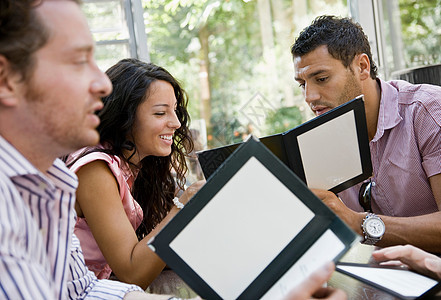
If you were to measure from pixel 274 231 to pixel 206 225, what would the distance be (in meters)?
0.12

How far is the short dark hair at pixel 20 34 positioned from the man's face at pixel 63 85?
1 cm

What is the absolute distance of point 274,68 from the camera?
11.8ft

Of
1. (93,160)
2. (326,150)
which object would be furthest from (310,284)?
(93,160)

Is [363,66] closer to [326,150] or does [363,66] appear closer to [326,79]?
[326,79]

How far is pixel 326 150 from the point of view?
145 cm

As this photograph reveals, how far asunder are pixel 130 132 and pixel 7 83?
100 cm

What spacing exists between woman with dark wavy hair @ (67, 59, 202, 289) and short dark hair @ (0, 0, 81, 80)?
0.71 m

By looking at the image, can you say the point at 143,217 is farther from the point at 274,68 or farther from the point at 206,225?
the point at 274,68

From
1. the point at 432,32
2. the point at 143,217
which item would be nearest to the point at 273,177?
the point at 143,217

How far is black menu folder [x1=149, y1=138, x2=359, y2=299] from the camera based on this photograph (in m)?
0.90

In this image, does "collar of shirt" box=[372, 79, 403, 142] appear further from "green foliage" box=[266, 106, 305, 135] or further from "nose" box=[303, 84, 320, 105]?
"green foliage" box=[266, 106, 305, 135]

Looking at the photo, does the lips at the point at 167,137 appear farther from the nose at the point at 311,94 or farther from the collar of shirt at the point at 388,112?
the collar of shirt at the point at 388,112

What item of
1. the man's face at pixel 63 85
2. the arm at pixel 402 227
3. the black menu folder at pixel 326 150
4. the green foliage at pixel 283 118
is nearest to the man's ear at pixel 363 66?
the black menu folder at pixel 326 150

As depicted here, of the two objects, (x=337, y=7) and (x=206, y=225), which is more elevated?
(x=337, y=7)
